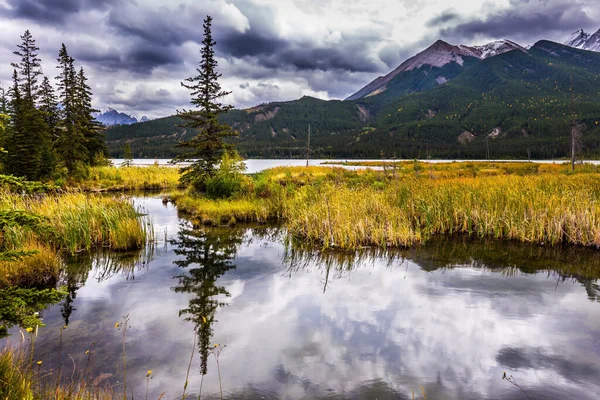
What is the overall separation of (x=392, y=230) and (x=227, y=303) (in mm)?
7264

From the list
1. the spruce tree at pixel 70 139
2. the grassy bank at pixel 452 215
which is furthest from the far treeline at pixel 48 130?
the grassy bank at pixel 452 215

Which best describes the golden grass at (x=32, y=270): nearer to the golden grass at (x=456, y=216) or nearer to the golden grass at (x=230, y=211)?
the golden grass at (x=456, y=216)

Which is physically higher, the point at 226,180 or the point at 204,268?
the point at 226,180

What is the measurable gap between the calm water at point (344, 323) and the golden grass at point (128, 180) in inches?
996

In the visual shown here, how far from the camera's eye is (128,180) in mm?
35719

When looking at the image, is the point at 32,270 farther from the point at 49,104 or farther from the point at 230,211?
the point at 49,104

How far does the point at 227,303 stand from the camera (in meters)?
8.11

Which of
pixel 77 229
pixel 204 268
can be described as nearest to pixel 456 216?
pixel 204 268

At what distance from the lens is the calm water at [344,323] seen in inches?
205

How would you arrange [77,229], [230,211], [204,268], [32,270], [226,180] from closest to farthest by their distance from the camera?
[32,270] < [204,268] < [77,229] < [230,211] < [226,180]

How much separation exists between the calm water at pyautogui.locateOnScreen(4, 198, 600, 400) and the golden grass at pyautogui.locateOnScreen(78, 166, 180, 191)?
25294 millimetres

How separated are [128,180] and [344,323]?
113ft

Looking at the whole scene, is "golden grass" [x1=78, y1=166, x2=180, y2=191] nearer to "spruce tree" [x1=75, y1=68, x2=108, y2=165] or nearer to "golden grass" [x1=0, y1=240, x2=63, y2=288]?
"spruce tree" [x1=75, y1=68, x2=108, y2=165]

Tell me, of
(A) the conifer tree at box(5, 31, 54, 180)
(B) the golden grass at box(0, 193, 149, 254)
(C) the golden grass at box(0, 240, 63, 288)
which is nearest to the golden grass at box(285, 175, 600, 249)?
(B) the golden grass at box(0, 193, 149, 254)
